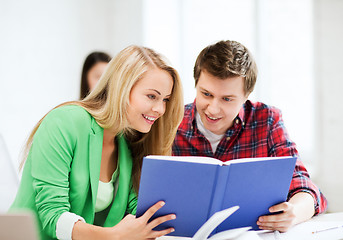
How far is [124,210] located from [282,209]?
567mm

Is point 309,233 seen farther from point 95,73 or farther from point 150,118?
point 95,73

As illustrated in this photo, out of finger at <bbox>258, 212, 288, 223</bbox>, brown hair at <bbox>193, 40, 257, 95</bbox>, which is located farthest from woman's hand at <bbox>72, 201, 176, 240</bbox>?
brown hair at <bbox>193, 40, 257, 95</bbox>

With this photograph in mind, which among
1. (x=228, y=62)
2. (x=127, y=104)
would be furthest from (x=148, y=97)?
(x=228, y=62)

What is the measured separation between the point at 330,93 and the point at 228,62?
125 centimetres

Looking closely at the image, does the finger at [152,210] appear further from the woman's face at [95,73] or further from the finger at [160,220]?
the woman's face at [95,73]

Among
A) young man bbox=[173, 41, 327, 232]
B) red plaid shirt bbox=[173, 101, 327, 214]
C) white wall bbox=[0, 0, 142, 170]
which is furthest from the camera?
white wall bbox=[0, 0, 142, 170]

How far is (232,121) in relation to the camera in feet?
5.56

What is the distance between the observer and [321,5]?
252cm

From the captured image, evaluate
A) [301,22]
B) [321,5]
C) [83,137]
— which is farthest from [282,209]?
[301,22]

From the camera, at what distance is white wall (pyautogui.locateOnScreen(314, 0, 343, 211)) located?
8.18ft

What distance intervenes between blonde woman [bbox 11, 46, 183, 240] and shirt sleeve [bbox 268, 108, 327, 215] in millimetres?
431

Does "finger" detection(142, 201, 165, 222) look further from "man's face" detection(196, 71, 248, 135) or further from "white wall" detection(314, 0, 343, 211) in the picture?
"white wall" detection(314, 0, 343, 211)

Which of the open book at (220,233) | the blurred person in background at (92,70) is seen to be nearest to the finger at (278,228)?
the open book at (220,233)

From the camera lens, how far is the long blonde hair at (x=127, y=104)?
1.35 m
